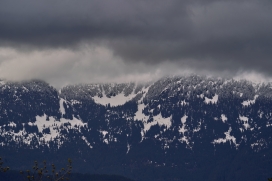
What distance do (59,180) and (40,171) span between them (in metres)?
8.45

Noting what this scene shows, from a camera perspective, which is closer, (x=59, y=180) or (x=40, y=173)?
(x=40, y=173)

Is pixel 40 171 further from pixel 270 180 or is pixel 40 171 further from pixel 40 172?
pixel 270 180

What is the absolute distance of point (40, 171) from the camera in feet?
325

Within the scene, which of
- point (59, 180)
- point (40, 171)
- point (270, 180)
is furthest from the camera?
point (270, 180)

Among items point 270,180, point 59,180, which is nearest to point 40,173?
point 59,180

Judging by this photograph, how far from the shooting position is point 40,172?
99312mm

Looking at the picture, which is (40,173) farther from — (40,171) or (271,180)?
(271,180)

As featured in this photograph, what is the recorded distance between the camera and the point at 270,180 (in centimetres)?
14462

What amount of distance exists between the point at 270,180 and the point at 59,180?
49.2 m

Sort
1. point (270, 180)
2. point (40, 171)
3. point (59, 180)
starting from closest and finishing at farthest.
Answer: point (40, 171) < point (59, 180) < point (270, 180)

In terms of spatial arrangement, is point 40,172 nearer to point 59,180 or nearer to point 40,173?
point 40,173

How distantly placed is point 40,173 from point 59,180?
781cm

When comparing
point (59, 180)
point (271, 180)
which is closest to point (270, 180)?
point (271, 180)

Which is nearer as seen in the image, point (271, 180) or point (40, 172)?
point (40, 172)
